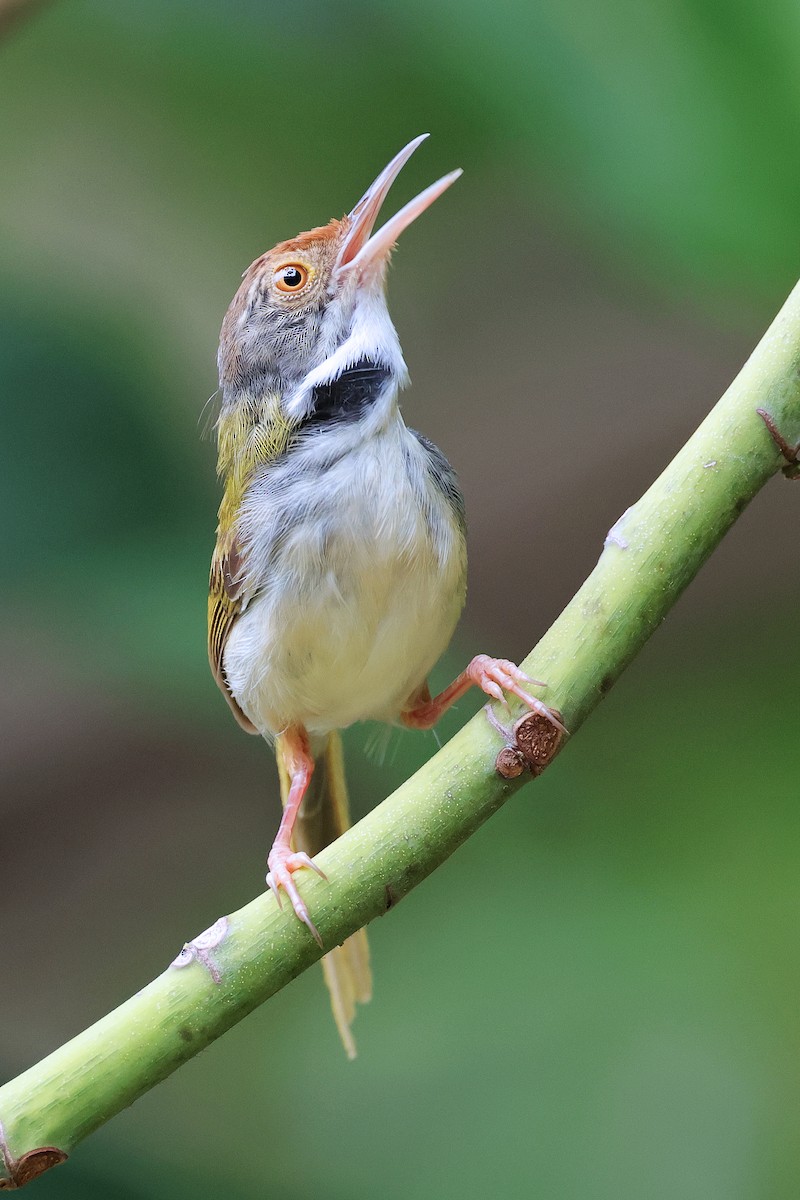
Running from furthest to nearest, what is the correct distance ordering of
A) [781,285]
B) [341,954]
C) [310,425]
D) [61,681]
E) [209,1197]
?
1. [61,681]
2. [209,1197]
3. [781,285]
4. [341,954]
5. [310,425]

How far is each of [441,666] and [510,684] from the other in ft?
4.01

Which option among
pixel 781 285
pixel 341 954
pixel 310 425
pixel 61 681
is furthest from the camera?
pixel 61 681

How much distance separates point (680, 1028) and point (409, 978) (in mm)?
535

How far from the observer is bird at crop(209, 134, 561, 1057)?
1.11 metres

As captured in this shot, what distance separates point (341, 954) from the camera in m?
1.38

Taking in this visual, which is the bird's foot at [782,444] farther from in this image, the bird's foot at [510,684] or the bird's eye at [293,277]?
the bird's eye at [293,277]

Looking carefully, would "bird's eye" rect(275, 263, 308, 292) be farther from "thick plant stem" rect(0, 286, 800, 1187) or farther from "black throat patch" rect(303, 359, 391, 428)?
"thick plant stem" rect(0, 286, 800, 1187)

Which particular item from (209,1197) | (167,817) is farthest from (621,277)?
(209,1197)

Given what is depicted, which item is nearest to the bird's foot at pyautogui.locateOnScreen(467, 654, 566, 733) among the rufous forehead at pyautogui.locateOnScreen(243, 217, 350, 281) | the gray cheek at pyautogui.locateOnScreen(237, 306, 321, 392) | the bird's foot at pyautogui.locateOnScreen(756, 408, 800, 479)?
the bird's foot at pyautogui.locateOnScreen(756, 408, 800, 479)

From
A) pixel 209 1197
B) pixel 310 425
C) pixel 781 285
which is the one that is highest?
pixel 781 285

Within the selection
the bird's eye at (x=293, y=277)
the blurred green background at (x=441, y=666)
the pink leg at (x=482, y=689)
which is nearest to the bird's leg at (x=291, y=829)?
the pink leg at (x=482, y=689)

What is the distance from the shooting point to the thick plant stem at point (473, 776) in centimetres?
81

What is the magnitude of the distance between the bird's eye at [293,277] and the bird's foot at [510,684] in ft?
1.57

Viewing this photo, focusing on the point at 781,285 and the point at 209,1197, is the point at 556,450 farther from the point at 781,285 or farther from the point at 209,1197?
the point at 209,1197
